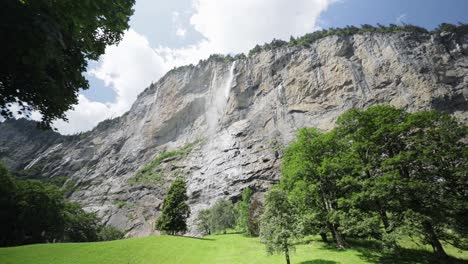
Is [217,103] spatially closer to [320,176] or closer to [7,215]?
[7,215]

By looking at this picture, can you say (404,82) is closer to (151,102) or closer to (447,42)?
(447,42)

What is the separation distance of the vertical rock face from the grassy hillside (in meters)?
40.0

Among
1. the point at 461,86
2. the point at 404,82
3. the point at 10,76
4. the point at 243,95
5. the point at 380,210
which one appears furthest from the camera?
the point at 243,95

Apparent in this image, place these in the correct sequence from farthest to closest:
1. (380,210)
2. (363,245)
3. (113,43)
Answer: (363,245) → (380,210) → (113,43)

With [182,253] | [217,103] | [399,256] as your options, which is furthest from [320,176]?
[217,103]

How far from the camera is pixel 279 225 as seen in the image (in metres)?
20.7

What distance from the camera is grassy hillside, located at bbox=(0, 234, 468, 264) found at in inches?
826

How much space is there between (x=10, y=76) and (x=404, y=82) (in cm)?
9056

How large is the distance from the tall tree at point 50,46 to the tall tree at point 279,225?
16092 mm

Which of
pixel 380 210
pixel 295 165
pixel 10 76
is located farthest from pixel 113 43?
pixel 380 210

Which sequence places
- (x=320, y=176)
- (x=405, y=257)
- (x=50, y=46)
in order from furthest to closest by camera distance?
(x=320, y=176)
(x=405, y=257)
(x=50, y=46)

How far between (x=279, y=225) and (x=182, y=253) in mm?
14345

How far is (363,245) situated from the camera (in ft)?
79.9

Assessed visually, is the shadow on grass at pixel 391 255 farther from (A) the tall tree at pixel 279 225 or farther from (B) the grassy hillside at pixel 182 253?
(A) the tall tree at pixel 279 225
